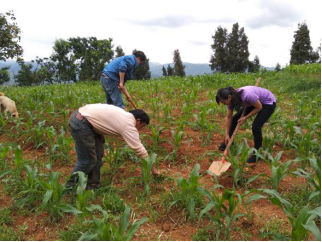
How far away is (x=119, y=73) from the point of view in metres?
4.15

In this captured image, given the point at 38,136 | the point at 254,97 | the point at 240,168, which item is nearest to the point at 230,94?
the point at 254,97

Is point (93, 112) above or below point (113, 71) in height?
below

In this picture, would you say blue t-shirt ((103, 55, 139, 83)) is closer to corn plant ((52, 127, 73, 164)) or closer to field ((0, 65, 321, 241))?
field ((0, 65, 321, 241))

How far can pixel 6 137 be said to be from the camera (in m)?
4.34

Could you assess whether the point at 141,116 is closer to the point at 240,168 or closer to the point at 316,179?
the point at 240,168

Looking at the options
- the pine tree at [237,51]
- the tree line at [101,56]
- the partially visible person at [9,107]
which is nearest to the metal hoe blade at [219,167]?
the partially visible person at [9,107]

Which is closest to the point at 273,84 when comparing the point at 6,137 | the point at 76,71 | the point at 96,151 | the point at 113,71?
the point at 113,71

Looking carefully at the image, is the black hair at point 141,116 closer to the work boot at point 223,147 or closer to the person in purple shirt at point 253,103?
the person in purple shirt at point 253,103

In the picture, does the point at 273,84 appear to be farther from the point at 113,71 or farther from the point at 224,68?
the point at 224,68

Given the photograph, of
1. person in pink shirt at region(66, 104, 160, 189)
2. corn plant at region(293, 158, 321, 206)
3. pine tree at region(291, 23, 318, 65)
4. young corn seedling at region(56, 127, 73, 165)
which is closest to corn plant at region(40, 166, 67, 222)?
person in pink shirt at region(66, 104, 160, 189)

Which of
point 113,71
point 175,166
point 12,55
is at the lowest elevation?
point 175,166

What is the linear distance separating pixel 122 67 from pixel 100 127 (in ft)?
6.08

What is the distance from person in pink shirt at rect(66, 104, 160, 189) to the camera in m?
2.35

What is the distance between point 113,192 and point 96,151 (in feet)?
1.74
